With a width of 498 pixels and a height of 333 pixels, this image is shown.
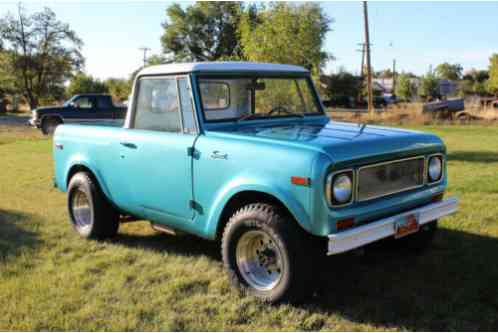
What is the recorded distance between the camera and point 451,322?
11.5 feet

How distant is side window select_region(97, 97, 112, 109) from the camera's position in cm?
2077

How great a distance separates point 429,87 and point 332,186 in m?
60.0

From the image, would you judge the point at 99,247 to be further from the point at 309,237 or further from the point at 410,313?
the point at 410,313

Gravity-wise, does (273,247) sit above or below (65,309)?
above

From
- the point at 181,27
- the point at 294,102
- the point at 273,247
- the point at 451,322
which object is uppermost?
the point at 181,27

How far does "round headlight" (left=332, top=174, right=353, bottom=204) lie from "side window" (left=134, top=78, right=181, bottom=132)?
1.61 metres

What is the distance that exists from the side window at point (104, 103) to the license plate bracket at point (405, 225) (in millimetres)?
18630

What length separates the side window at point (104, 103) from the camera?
20.8m

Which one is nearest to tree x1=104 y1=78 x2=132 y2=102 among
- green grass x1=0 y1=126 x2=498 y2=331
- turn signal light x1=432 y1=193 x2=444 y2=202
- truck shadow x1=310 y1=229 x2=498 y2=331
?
green grass x1=0 y1=126 x2=498 y2=331

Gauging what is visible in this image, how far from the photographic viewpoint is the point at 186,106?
4.39 metres

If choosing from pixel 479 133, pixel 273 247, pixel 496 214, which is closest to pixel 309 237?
pixel 273 247

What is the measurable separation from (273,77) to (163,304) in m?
2.42

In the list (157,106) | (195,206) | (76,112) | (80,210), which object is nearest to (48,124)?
(76,112)

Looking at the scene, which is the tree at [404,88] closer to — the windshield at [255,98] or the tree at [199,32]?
the tree at [199,32]
